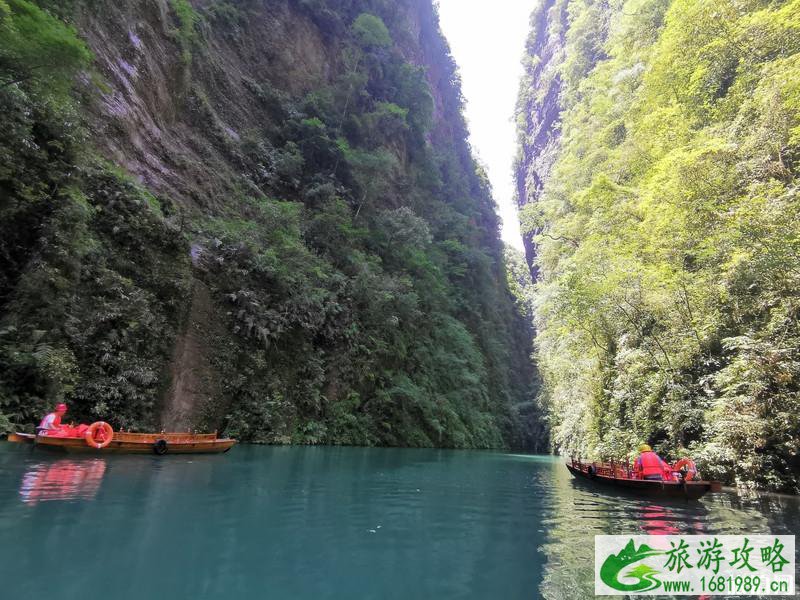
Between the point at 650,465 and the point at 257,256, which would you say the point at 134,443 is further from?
the point at 650,465

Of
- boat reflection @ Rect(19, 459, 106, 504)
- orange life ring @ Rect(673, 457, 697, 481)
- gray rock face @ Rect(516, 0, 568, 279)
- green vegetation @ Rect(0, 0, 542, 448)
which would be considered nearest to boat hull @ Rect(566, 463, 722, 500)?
orange life ring @ Rect(673, 457, 697, 481)

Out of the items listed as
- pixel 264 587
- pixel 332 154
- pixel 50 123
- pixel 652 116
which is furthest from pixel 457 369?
pixel 264 587

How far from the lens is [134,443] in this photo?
1075 centimetres

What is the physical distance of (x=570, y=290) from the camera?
18.5m

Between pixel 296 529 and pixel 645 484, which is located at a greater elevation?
pixel 645 484

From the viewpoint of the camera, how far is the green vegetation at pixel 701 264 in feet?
33.8

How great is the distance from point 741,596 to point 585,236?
73.3 feet

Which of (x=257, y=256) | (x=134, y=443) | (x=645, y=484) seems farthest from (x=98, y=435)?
(x=645, y=484)

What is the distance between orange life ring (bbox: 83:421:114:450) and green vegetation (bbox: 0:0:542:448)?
1.96m

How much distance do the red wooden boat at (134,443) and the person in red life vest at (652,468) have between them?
10.4 metres

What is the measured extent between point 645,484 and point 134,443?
11682mm

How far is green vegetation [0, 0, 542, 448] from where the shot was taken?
11594 millimetres

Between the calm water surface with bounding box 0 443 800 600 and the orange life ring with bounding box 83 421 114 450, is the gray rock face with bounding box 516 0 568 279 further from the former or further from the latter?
the orange life ring with bounding box 83 421 114 450

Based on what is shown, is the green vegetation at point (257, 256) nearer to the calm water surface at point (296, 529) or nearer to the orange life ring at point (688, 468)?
the calm water surface at point (296, 529)
